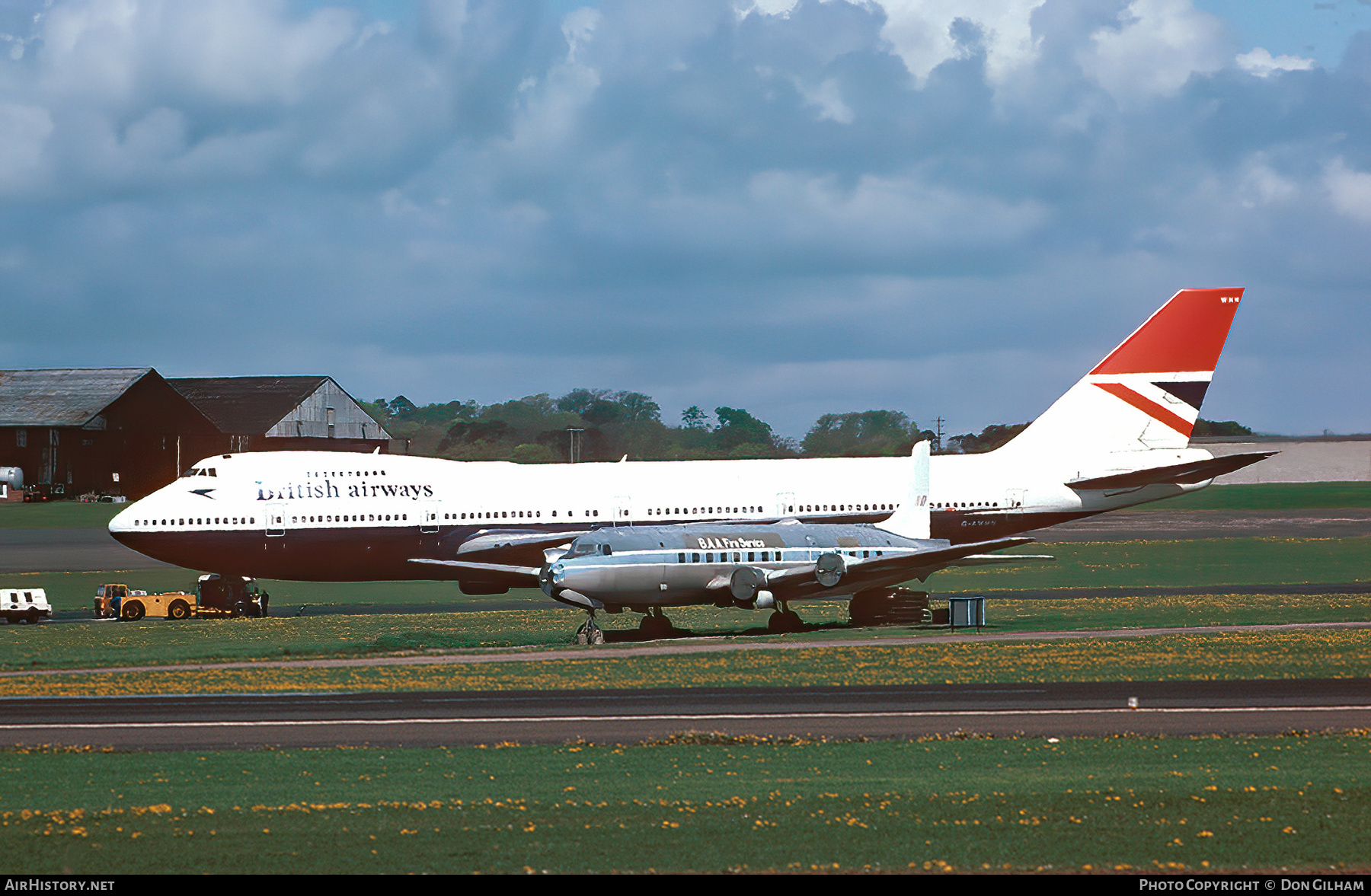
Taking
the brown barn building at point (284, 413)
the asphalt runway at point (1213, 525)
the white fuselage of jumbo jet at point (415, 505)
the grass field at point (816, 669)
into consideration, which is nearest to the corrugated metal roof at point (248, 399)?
the brown barn building at point (284, 413)

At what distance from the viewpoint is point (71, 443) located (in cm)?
13938

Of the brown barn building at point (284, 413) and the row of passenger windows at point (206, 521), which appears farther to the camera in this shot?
the brown barn building at point (284, 413)

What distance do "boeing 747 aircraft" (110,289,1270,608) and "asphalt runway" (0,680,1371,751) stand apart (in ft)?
73.9

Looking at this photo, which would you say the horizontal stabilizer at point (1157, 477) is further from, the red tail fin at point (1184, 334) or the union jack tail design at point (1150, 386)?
the red tail fin at point (1184, 334)

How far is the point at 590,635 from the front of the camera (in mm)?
44281

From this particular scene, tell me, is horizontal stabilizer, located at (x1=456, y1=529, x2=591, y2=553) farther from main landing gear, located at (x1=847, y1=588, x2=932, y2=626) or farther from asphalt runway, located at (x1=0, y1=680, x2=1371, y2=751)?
asphalt runway, located at (x1=0, y1=680, x2=1371, y2=751)

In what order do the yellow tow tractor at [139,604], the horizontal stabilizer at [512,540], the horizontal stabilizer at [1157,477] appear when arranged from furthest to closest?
the horizontal stabilizer at [1157,477], the yellow tow tractor at [139,604], the horizontal stabilizer at [512,540]

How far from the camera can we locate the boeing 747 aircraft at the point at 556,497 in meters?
56.3

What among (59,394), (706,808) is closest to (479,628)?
(706,808)

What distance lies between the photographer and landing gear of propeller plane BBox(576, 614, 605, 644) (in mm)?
44156

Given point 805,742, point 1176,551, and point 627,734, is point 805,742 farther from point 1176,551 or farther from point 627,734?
point 1176,551

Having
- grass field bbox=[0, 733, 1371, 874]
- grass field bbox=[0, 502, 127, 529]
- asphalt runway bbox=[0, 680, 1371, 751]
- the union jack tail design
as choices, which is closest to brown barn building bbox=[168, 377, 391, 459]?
grass field bbox=[0, 502, 127, 529]

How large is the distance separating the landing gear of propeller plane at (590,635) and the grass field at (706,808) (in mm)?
19566

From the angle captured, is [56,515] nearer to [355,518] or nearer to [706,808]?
[355,518]
